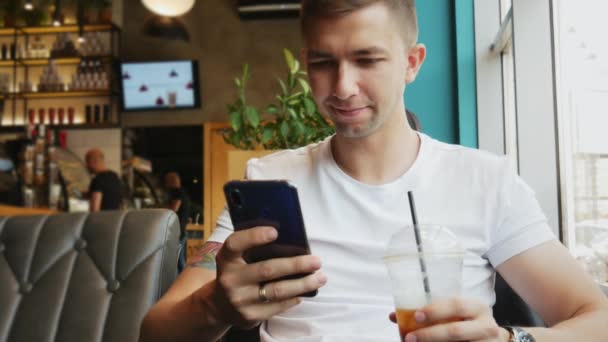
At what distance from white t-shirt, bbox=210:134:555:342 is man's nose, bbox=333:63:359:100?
20 cm

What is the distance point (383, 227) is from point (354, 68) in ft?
1.13

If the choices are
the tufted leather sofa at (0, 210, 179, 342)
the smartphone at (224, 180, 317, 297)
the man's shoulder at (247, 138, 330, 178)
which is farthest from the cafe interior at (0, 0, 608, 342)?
the smartphone at (224, 180, 317, 297)

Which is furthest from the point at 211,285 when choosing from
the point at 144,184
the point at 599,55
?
the point at 144,184

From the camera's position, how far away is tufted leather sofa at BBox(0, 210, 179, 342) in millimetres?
1625

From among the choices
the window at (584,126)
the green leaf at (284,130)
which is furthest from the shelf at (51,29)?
the window at (584,126)

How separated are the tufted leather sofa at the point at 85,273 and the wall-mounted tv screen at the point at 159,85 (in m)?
6.16

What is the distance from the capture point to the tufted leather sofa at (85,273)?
5.33ft

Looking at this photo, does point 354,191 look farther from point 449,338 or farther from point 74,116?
point 74,116

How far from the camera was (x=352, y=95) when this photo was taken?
1372mm

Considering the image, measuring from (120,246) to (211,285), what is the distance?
668 millimetres

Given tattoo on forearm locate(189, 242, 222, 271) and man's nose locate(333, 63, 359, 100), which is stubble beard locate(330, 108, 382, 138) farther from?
tattoo on forearm locate(189, 242, 222, 271)

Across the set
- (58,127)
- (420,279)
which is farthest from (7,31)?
(420,279)

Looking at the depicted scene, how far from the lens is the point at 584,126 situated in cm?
189

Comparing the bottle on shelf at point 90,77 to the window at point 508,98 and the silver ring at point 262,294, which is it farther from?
the silver ring at point 262,294
